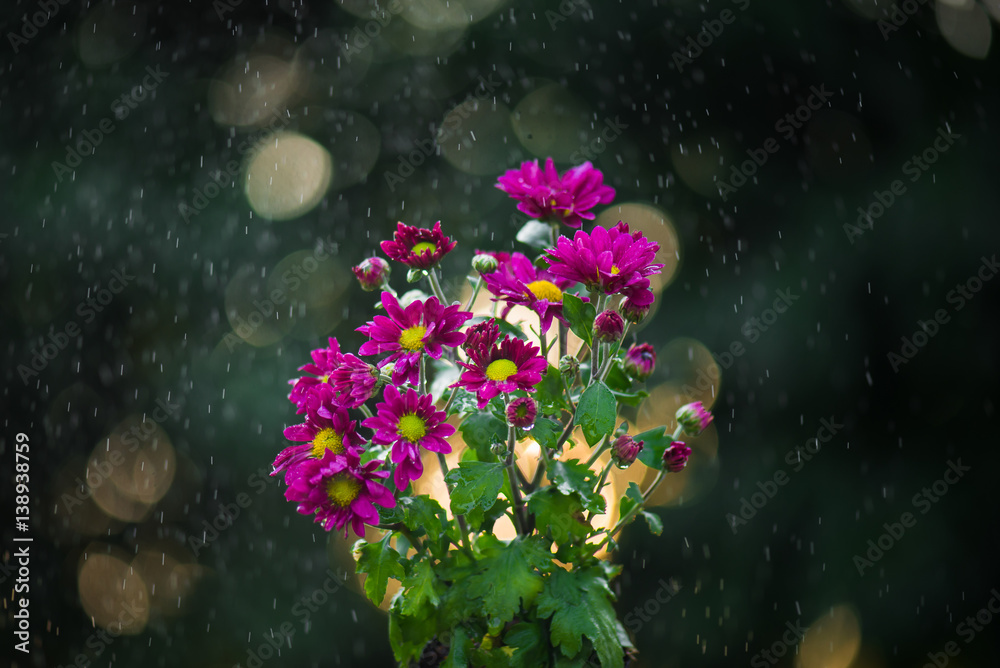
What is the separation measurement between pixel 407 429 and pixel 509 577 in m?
0.16

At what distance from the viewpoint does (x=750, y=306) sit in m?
2.13

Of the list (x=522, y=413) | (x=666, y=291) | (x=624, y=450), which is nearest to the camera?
(x=522, y=413)

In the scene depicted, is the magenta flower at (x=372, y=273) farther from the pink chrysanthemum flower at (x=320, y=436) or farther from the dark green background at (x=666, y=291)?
the dark green background at (x=666, y=291)

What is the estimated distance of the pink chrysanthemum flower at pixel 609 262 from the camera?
63 centimetres

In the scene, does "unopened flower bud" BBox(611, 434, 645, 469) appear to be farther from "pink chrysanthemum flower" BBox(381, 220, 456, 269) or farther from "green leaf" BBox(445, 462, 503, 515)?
"pink chrysanthemum flower" BBox(381, 220, 456, 269)

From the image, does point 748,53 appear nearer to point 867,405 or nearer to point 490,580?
point 867,405

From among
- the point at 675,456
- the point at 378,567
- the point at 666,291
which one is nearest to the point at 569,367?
the point at 675,456

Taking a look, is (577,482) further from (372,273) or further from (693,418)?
(372,273)

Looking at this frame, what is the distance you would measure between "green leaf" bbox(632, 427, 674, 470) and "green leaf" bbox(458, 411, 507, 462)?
0.55ft

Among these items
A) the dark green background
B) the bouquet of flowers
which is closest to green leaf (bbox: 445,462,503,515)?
→ the bouquet of flowers

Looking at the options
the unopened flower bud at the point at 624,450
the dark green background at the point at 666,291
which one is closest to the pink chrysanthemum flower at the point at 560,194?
the unopened flower bud at the point at 624,450

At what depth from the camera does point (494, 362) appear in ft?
2.11

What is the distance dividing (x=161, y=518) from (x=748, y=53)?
8.34 feet

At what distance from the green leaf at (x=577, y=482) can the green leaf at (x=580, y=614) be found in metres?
0.08
